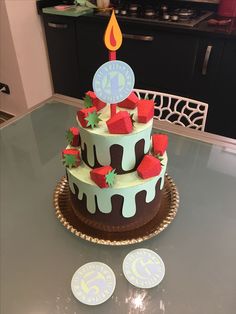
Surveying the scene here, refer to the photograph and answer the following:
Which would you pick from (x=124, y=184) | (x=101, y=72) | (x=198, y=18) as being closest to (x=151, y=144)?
(x=124, y=184)

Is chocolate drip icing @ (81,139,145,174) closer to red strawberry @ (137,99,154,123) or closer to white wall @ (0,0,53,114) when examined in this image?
red strawberry @ (137,99,154,123)

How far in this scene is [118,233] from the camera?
0.81 m

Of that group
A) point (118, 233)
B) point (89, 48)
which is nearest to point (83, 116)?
point (118, 233)

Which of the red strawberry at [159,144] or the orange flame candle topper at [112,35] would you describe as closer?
the orange flame candle topper at [112,35]

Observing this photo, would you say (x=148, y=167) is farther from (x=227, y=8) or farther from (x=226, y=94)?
(x=227, y=8)

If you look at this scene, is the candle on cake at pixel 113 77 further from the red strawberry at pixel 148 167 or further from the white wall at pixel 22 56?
the white wall at pixel 22 56

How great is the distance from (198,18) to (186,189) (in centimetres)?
162

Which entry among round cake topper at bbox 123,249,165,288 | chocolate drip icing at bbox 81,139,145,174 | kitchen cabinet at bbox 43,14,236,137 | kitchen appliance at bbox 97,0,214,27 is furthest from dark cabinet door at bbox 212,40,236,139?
round cake topper at bbox 123,249,165,288

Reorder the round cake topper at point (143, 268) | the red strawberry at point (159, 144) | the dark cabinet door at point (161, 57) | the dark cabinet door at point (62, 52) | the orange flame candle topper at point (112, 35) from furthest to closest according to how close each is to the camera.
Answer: the dark cabinet door at point (62, 52) < the dark cabinet door at point (161, 57) < the red strawberry at point (159, 144) < the round cake topper at point (143, 268) < the orange flame candle topper at point (112, 35)

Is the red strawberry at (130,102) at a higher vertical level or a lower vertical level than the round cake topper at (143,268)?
higher

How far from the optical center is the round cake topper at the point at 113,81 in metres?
0.62

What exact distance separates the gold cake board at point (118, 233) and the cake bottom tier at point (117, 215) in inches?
0.5

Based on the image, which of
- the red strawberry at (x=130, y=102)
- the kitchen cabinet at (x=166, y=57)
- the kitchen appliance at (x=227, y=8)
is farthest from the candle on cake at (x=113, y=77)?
the kitchen appliance at (x=227, y=8)

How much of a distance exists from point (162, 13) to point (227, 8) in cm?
48
